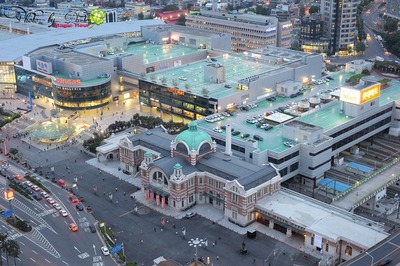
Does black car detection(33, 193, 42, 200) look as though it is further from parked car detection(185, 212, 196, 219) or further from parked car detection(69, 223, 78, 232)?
parked car detection(185, 212, 196, 219)

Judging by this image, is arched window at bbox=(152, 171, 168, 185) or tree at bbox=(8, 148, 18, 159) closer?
arched window at bbox=(152, 171, 168, 185)

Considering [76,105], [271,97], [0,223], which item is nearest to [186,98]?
[271,97]

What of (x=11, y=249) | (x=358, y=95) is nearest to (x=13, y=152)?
(x=11, y=249)

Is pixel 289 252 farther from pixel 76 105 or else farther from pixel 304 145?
pixel 76 105

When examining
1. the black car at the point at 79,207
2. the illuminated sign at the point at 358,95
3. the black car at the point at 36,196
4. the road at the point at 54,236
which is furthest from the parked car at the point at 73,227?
the illuminated sign at the point at 358,95

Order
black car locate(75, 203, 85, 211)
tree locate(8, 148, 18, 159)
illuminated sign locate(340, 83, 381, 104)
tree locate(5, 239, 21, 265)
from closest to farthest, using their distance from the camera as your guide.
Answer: tree locate(5, 239, 21, 265), black car locate(75, 203, 85, 211), illuminated sign locate(340, 83, 381, 104), tree locate(8, 148, 18, 159)

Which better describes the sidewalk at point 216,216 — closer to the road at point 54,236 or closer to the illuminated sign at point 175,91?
the road at point 54,236

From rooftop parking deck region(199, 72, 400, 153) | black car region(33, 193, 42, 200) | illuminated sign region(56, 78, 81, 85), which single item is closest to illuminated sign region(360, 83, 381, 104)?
rooftop parking deck region(199, 72, 400, 153)
